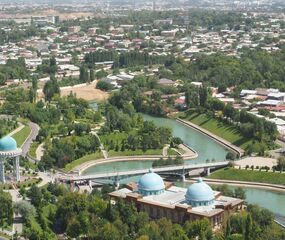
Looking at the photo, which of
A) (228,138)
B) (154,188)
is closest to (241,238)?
(154,188)

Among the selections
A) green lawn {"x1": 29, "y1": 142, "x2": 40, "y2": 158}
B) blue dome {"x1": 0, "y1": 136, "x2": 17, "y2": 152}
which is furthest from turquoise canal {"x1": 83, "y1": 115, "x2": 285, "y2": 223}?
blue dome {"x1": 0, "y1": 136, "x2": 17, "y2": 152}

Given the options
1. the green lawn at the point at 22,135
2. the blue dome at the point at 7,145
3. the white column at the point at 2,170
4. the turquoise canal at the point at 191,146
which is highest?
the blue dome at the point at 7,145

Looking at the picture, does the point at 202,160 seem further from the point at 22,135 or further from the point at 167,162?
the point at 22,135

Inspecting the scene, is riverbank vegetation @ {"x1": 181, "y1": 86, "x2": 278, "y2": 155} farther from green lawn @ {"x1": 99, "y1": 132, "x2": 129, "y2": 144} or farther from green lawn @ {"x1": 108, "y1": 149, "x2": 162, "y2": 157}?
green lawn @ {"x1": 99, "y1": 132, "x2": 129, "y2": 144}

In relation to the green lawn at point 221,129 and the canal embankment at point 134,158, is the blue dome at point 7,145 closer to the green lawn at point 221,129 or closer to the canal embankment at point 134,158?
the canal embankment at point 134,158

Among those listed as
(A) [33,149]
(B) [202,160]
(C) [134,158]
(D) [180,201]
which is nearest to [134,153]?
(C) [134,158]

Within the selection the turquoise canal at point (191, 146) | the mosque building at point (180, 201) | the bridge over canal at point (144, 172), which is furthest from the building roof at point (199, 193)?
the turquoise canal at point (191, 146)
